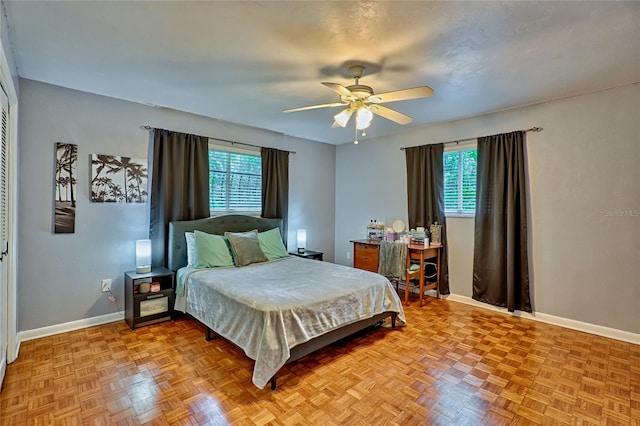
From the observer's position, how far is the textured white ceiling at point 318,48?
1.92 m

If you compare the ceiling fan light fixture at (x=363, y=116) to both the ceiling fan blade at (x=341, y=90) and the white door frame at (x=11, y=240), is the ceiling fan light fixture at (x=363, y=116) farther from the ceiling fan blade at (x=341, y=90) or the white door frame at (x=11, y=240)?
the white door frame at (x=11, y=240)

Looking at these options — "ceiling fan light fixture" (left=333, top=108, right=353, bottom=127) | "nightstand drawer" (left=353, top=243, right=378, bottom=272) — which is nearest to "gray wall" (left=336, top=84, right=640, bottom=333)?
"nightstand drawer" (left=353, top=243, right=378, bottom=272)

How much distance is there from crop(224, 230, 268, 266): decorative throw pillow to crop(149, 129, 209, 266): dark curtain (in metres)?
0.67

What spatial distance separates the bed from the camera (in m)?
2.29

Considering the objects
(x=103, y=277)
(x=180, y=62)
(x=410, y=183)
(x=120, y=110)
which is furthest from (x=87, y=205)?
(x=410, y=183)

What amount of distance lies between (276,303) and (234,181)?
267 centimetres

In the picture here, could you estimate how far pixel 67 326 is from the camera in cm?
324

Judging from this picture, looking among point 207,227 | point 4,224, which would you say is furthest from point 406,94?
point 4,224

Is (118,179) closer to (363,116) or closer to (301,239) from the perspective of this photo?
(301,239)

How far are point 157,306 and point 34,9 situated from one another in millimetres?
2785

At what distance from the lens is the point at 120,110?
3543 millimetres

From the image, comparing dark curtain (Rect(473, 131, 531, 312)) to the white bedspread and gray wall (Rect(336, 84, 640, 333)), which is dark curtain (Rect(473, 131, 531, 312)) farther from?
the white bedspread

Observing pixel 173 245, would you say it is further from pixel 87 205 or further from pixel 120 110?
pixel 120 110

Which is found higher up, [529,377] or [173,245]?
[173,245]
